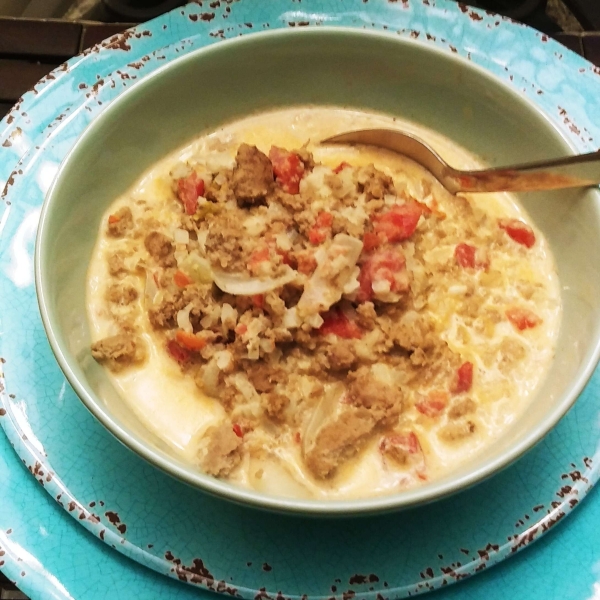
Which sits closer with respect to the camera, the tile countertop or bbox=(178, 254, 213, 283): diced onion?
bbox=(178, 254, 213, 283): diced onion

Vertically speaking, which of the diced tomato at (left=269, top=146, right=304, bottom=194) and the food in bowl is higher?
the diced tomato at (left=269, top=146, right=304, bottom=194)

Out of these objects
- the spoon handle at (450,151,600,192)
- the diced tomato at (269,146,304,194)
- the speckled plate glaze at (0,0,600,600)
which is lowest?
the speckled plate glaze at (0,0,600,600)

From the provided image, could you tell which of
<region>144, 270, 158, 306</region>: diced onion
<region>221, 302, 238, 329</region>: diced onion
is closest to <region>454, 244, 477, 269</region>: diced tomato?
<region>221, 302, 238, 329</region>: diced onion

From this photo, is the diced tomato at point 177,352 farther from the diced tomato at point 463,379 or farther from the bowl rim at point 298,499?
the diced tomato at point 463,379

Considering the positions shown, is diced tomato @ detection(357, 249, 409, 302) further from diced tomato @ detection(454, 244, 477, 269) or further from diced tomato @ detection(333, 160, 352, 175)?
diced tomato @ detection(333, 160, 352, 175)

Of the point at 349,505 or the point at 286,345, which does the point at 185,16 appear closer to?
the point at 286,345

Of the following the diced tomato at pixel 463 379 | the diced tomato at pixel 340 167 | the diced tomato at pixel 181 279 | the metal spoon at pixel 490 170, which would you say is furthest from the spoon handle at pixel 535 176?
the diced tomato at pixel 181 279

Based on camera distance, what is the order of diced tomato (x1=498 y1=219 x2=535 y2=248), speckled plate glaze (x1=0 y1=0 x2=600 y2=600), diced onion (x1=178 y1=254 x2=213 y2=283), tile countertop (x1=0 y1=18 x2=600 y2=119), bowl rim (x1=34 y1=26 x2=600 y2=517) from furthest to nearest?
tile countertop (x1=0 y1=18 x2=600 y2=119)
diced tomato (x1=498 y1=219 x2=535 y2=248)
diced onion (x1=178 y1=254 x2=213 y2=283)
speckled plate glaze (x1=0 y1=0 x2=600 y2=600)
bowl rim (x1=34 y1=26 x2=600 y2=517)
